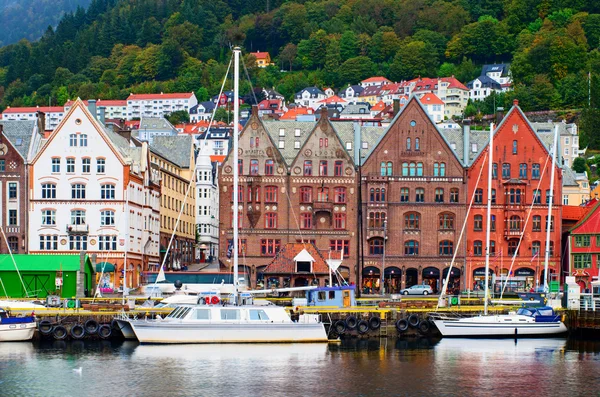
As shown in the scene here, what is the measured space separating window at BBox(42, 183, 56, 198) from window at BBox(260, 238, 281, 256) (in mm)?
21077

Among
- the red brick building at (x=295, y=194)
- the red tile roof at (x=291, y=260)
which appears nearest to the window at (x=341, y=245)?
the red brick building at (x=295, y=194)

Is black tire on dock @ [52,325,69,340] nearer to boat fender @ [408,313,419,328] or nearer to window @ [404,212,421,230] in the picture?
boat fender @ [408,313,419,328]

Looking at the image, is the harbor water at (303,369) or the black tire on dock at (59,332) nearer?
the harbor water at (303,369)

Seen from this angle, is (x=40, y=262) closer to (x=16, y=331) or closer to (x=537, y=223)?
(x=16, y=331)

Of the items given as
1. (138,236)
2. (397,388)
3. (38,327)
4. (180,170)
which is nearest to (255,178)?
(138,236)

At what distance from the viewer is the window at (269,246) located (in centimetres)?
11488

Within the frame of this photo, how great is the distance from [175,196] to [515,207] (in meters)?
43.0

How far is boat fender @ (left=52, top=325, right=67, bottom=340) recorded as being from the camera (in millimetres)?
79500

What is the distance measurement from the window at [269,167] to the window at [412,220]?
14.2 metres

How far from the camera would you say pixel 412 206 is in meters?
116

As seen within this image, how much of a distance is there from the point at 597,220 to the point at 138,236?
153ft

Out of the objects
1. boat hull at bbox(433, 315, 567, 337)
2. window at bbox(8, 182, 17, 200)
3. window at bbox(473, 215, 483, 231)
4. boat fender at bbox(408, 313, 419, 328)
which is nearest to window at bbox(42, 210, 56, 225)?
window at bbox(8, 182, 17, 200)

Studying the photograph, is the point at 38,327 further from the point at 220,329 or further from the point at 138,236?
the point at 138,236

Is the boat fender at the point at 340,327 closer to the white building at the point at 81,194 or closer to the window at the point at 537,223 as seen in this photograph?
the white building at the point at 81,194
